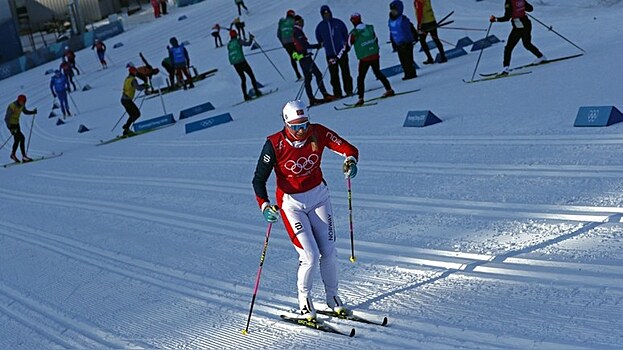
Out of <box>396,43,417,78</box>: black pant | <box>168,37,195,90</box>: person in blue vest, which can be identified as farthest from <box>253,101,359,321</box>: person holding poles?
<box>168,37,195,90</box>: person in blue vest

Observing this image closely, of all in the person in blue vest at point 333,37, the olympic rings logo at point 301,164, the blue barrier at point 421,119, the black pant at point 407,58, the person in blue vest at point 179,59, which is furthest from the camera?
the person in blue vest at point 179,59

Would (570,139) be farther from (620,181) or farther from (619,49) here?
(619,49)

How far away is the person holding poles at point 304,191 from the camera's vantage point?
580cm

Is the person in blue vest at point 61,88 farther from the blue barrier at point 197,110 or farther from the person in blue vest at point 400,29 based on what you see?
the person in blue vest at point 400,29

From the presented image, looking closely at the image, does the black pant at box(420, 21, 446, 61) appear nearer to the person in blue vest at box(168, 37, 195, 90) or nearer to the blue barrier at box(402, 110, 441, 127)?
the blue barrier at box(402, 110, 441, 127)

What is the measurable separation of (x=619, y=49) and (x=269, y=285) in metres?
9.48

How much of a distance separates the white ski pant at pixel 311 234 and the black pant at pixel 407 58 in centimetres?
1040

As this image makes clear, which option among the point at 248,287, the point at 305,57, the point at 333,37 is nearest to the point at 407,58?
the point at 333,37

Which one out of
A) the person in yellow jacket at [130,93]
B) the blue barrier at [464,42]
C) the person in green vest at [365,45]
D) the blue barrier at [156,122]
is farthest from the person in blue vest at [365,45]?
the blue barrier at [156,122]

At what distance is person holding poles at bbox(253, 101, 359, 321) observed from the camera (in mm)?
5797

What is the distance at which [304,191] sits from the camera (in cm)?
594

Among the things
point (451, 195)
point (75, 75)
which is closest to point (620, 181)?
point (451, 195)

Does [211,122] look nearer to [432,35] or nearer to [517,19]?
[432,35]

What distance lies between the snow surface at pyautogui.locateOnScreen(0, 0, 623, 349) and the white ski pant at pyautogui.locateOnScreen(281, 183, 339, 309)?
372 mm
